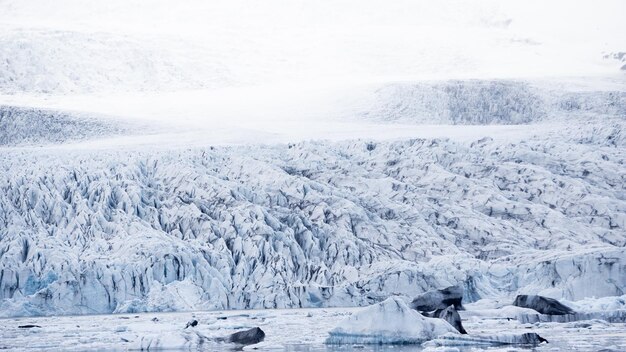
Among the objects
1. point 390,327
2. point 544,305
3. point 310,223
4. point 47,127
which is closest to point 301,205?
point 310,223

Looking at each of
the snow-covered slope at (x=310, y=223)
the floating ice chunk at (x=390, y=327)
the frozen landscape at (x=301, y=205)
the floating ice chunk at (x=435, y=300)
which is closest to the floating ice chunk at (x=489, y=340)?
the frozen landscape at (x=301, y=205)

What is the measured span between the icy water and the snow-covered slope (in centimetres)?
202

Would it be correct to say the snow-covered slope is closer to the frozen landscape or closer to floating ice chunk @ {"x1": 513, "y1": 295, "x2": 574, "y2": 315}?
the frozen landscape

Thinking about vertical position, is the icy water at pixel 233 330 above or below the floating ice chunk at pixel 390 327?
below

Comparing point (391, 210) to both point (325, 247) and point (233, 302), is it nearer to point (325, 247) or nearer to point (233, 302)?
point (325, 247)

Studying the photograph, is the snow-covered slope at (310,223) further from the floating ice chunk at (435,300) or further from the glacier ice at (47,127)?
the glacier ice at (47,127)

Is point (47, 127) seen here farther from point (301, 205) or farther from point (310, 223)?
point (310, 223)

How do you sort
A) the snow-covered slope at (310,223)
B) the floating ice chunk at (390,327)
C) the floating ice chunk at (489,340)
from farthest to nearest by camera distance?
the snow-covered slope at (310,223)
the floating ice chunk at (390,327)
the floating ice chunk at (489,340)

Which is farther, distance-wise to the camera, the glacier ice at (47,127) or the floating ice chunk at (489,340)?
the glacier ice at (47,127)

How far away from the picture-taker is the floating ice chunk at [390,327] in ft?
39.5

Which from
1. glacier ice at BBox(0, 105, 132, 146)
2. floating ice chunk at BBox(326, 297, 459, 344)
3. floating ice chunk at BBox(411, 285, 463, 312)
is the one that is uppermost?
glacier ice at BBox(0, 105, 132, 146)

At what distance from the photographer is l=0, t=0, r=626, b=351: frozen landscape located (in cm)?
1591

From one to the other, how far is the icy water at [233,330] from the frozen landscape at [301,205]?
0.22 feet

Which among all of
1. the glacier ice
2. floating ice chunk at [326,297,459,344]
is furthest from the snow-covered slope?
floating ice chunk at [326,297,459,344]
